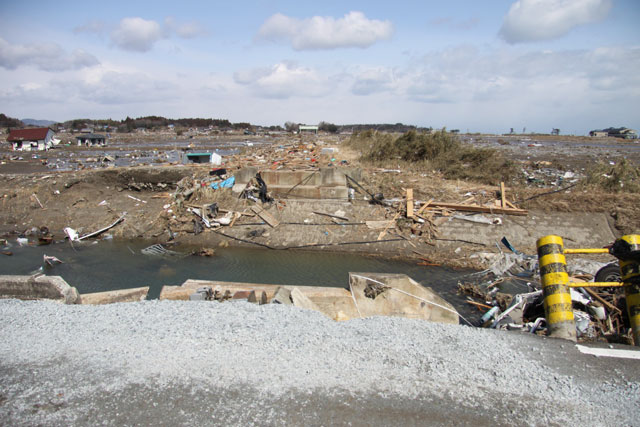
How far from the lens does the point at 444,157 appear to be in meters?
21.3

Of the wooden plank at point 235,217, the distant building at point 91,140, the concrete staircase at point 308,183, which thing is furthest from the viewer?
the distant building at point 91,140

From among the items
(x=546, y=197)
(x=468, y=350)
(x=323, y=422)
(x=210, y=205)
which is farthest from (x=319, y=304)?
(x=546, y=197)

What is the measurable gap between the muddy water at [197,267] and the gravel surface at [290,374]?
6202 mm

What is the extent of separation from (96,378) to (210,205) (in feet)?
42.7

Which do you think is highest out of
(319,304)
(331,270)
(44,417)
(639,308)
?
(639,308)

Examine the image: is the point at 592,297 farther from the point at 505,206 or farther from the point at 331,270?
the point at 505,206

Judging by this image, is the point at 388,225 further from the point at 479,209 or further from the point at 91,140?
the point at 91,140

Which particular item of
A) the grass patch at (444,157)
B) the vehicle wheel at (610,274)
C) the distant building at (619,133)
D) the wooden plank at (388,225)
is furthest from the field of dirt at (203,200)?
the distant building at (619,133)

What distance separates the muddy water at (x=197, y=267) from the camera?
36.4ft

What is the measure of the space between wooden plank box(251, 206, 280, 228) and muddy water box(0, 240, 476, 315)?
1.42 m

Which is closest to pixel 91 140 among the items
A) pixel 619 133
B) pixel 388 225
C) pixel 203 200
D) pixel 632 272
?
pixel 203 200

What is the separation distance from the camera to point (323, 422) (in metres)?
2.63

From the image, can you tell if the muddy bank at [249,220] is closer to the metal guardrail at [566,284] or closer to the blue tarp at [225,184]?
the blue tarp at [225,184]

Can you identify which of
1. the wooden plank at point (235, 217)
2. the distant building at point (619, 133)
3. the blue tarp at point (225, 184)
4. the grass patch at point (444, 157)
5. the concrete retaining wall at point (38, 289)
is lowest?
the wooden plank at point (235, 217)
